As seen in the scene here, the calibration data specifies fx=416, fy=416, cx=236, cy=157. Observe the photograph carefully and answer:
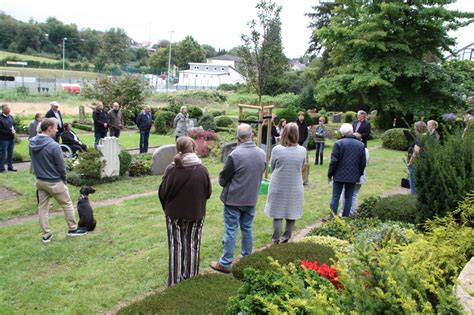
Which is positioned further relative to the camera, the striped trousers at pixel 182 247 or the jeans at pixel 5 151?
the jeans at pixel 5 151

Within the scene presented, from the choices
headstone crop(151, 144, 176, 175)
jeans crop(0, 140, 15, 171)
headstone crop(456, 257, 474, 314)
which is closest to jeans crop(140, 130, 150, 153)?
headstone crop(151, 144, 176, 175)

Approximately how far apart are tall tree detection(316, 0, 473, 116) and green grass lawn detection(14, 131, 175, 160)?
8.52m

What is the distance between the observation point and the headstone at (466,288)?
105 inches

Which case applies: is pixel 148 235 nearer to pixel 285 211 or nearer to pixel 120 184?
pixel 285 211

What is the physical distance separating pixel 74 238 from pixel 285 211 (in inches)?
143

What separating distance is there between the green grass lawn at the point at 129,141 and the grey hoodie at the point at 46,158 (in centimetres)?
935

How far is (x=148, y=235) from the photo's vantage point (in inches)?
286

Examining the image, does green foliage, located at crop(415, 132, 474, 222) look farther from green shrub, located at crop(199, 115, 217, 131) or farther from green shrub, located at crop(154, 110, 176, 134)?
green shrub, located at crop(154, 110, 176, 134)

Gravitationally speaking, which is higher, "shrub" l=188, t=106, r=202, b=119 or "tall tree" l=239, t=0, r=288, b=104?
"tall tree" l=239, t=0, r=288, b=104

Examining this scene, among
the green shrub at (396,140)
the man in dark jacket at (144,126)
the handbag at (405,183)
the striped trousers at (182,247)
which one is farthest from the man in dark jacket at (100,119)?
the green shrub at (396,140)

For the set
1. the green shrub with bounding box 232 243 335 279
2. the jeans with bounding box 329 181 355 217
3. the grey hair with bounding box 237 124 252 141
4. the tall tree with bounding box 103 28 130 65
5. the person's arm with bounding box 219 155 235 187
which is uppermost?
the tall tree with bounding box 103 28 130 65

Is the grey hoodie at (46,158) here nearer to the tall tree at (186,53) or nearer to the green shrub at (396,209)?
the green shrub at (396,209)

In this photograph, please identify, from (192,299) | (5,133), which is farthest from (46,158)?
(5,133)

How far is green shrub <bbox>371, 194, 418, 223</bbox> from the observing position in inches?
293
